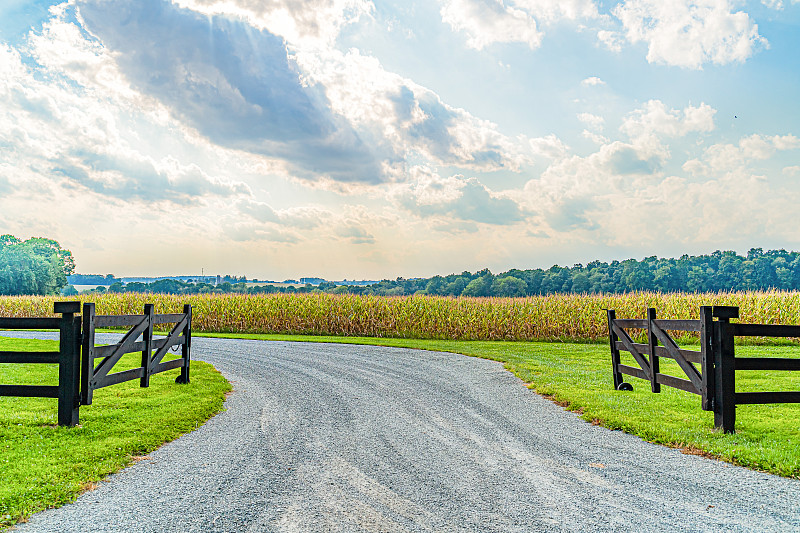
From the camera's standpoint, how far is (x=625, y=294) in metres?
26.6

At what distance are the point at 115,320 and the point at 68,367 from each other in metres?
1.16

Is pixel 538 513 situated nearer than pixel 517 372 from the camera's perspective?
Yes

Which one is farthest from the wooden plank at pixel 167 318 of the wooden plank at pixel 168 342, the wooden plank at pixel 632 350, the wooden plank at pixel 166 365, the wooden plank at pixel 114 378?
the wooden plank at pixel 632 350

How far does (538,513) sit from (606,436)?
10.3ft

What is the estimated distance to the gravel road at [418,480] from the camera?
427 cm

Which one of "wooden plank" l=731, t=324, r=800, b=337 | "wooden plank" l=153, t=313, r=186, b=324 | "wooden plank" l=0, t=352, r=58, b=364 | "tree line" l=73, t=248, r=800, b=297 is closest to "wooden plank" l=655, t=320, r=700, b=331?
"wooden plank" l=731, t=324, r=800, b=337

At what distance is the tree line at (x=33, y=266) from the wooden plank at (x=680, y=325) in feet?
258

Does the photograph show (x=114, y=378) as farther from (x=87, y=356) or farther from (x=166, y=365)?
(x=166, y=365)

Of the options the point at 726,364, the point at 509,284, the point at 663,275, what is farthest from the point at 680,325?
the point at 663,275

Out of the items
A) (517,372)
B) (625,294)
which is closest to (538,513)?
(517,372)

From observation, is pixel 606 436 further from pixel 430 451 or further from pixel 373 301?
pixel 373 301

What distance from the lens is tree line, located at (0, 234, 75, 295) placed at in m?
66.9

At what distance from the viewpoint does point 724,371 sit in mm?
7078

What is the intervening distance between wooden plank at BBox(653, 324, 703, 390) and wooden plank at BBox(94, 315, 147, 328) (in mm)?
8548
